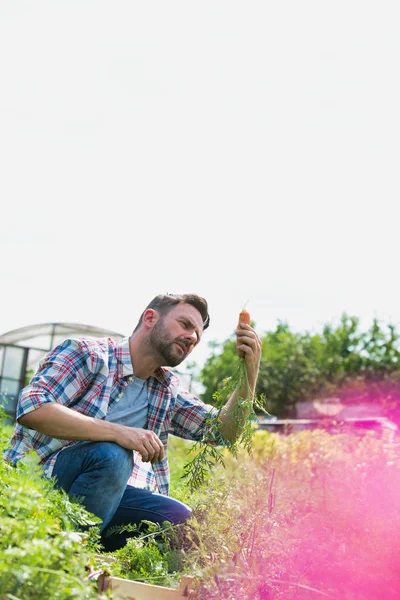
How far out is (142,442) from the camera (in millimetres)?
2793

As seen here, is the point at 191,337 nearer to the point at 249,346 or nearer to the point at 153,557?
the point at 249,346

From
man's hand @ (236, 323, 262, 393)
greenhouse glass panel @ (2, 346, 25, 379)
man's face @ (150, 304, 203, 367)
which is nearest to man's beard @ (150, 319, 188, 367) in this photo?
man's face @ (150, 304, 203, 367)

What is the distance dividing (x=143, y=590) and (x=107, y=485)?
69cm

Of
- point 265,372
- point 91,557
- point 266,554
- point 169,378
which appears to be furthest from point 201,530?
point 265,372

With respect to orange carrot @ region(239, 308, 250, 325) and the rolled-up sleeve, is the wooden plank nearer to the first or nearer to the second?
the rolled-up sleeve

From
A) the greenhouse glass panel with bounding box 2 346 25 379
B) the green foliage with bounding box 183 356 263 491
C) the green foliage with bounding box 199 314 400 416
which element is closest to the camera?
the green foliage with bounding box 183 356 263 491

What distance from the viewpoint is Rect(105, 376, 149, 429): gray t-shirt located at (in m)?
3.27

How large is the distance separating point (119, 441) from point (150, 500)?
455 mm

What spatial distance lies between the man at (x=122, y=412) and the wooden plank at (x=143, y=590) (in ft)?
2.10

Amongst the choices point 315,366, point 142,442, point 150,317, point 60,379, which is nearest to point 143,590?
point 142,442

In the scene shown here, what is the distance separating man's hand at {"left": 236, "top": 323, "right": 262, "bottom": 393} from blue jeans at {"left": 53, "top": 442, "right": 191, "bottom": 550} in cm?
69

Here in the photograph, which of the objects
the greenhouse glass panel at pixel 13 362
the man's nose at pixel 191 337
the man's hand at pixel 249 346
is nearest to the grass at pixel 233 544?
the man's hand at pixel 249 346

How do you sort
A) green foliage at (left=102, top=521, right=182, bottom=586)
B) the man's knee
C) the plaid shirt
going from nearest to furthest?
green foliage at (left=102, top=521, right=182, bottom=586) < the man's knee < the plaid shirt

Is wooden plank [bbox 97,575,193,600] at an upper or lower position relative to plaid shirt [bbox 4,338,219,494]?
lower
